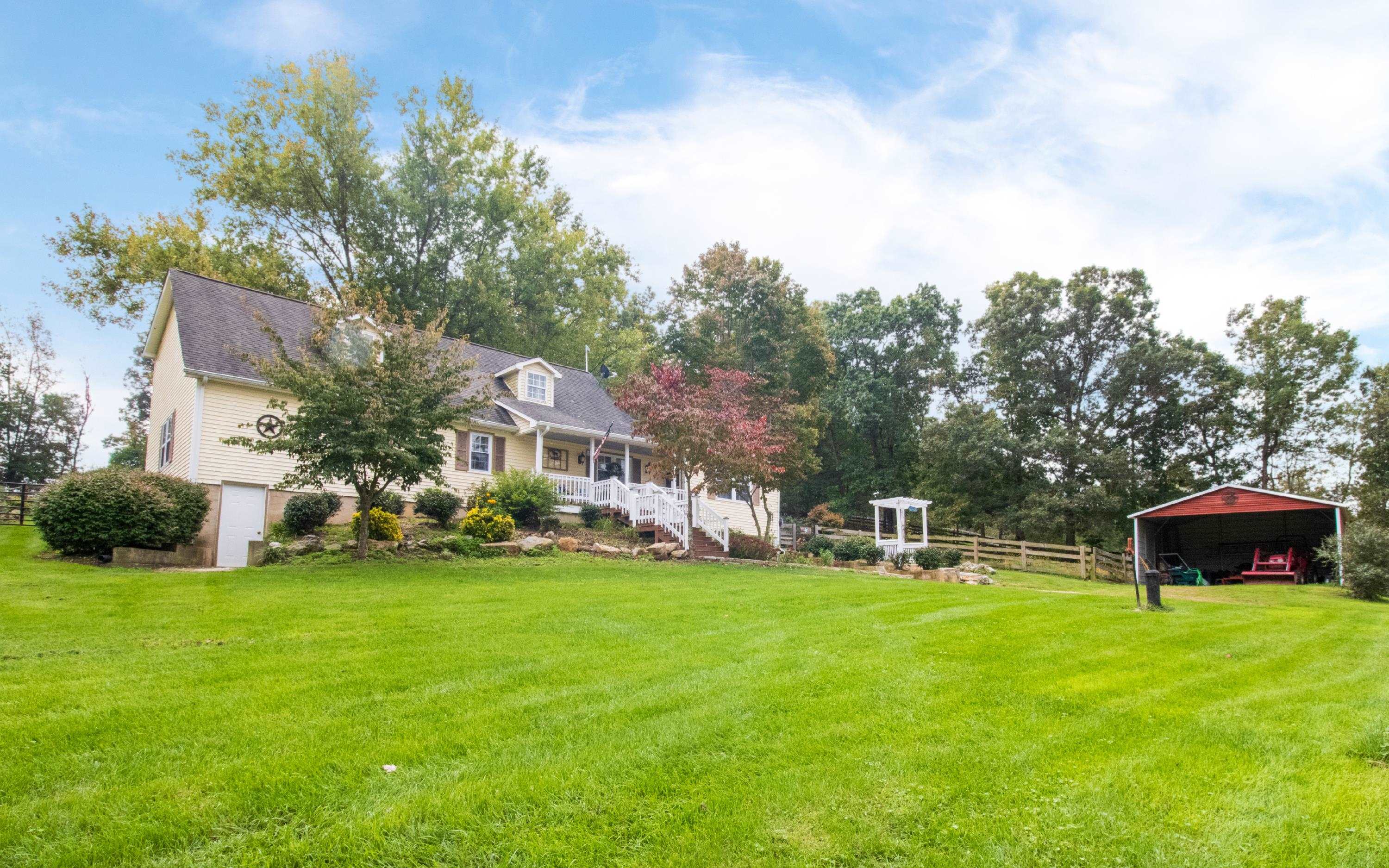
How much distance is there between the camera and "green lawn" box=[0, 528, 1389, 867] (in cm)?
290

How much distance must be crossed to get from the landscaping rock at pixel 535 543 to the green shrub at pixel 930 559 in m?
9.18

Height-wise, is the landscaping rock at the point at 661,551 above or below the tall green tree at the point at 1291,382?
below

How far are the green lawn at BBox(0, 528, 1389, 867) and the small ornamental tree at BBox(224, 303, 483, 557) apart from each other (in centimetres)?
543

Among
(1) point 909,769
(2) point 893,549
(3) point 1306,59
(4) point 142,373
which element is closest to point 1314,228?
(3) point 1306,59

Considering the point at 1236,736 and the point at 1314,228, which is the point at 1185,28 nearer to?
the point at 1314,228

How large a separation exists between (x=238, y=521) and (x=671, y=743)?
1649 centimetres

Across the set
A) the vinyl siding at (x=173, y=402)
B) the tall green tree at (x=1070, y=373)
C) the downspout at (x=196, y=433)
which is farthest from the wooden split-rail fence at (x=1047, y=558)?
the vinyl siding at (x=173, y=402)

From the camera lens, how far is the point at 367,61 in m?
29.5

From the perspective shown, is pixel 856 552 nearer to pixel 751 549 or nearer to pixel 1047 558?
pixel 751 549

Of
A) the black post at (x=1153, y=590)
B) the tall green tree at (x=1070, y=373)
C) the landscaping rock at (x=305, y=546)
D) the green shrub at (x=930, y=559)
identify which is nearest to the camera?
the black post at (x=1153, y=590)

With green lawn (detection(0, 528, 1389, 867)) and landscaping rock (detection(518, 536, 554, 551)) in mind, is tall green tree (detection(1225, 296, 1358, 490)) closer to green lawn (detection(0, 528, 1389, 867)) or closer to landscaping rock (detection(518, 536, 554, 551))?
green lawn (detection(0, 528, 1389, 867))

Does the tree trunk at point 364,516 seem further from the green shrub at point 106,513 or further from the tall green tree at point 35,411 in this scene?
the tall green tree at point 35,411

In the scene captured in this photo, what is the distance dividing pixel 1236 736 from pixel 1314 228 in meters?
16.7

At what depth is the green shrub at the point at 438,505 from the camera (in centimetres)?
1814
